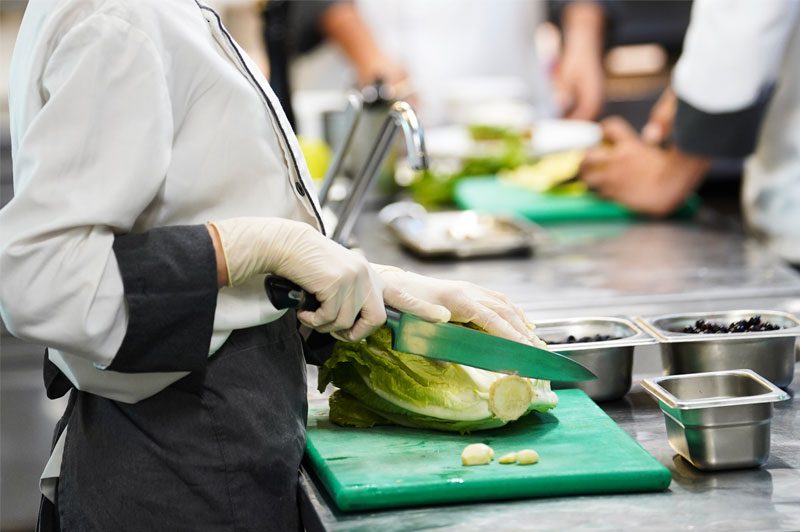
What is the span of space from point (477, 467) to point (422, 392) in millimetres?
198

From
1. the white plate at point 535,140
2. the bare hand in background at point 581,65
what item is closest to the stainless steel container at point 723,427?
the white plate at point 535,140

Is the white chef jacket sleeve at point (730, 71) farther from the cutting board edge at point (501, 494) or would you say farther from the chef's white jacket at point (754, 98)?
the cutting board edge at point (501, 494)

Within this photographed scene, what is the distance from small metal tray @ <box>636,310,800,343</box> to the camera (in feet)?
6.84

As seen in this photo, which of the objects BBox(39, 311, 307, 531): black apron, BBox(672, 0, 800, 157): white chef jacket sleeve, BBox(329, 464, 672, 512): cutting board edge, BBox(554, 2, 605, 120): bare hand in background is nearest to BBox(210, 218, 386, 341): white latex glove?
BBox(39, 311, 307, 531): black apron

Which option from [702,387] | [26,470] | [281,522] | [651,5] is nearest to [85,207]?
[281,522]

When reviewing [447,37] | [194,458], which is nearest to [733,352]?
[194,458]

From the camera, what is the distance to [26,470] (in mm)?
3549

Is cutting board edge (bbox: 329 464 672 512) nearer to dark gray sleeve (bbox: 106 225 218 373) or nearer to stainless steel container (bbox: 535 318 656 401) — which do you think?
dark gray sleeve (bbox: 106 225 218 373)

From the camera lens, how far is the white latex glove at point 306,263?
164 centimetres

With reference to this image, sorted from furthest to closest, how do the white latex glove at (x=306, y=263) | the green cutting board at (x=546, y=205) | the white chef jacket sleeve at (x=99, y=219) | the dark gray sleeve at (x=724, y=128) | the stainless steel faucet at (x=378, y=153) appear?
the green cutting board at (x=546, y=205)
the dark gray sleeve at (x=724, y=128)
the stainless steel faucet at (x=378, y=153)
the white latex glove at (x=306, y=263)
the white chef jacket sleeve at (x=99, y=219)

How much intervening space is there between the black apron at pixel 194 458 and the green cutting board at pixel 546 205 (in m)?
2.34

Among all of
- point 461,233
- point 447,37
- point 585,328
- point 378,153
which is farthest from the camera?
point 447,37

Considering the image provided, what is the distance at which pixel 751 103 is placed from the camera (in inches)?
135

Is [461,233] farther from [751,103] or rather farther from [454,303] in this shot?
[454,303]
